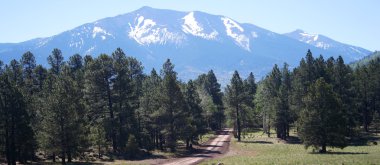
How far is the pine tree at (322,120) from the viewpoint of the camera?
183 feet

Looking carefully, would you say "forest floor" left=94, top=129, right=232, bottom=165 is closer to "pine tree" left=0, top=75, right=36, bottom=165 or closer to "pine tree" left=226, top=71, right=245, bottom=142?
"pine tree" left=0, top=75, right=36, bottom=165

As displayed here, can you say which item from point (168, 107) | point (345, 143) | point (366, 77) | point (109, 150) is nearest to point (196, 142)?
point (168, 107)

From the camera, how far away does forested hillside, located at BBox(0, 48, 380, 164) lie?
165 feet

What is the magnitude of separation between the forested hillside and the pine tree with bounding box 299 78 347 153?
132 millimetres

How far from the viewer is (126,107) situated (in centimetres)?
6378

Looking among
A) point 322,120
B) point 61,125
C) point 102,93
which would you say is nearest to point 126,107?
point 102,93

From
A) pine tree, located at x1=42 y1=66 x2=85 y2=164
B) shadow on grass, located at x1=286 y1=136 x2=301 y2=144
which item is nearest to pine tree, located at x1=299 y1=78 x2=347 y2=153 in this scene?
shadow on grass, located at x1=286 y1=136 x2=301 y2=144

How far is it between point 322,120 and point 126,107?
2827cm

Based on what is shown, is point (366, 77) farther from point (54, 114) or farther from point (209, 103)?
point (54, 114)

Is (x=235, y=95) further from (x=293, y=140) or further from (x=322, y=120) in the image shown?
(x=322, y=120)

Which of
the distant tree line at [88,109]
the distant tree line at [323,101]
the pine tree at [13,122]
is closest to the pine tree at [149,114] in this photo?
the distant tree line at [88,109]

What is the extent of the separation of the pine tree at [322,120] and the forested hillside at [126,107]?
132mm

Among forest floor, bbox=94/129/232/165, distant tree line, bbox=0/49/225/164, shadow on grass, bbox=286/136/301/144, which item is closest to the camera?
distant tree line, bbox=0/49/225/164

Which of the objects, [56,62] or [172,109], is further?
[56,62]
